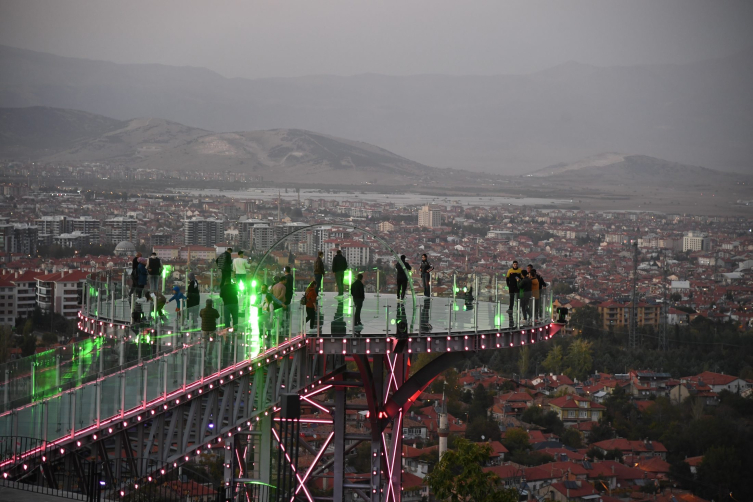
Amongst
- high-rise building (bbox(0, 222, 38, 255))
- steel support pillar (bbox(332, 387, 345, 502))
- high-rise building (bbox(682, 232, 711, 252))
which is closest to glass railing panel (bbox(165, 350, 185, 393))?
steel support pillar (bbox(332, 387, 345, 502))

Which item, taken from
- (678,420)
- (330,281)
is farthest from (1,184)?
(330,281)

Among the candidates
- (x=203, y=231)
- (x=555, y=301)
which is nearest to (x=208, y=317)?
(x=555, y=301)

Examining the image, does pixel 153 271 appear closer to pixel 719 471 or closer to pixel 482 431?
pixel 482 431

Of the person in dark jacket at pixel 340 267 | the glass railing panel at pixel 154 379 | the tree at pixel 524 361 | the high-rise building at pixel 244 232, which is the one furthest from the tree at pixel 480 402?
the glass railing panel at pixel 154 379

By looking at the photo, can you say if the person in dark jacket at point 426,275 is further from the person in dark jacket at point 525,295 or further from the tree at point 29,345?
the tree at point 29,345

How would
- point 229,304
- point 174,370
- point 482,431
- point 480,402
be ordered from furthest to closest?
point 480,402
point 482,431
point 229,304
point 174,370

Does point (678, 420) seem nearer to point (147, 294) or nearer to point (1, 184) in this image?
point (147, 294)

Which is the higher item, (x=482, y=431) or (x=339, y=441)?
(x=339, y=441)
